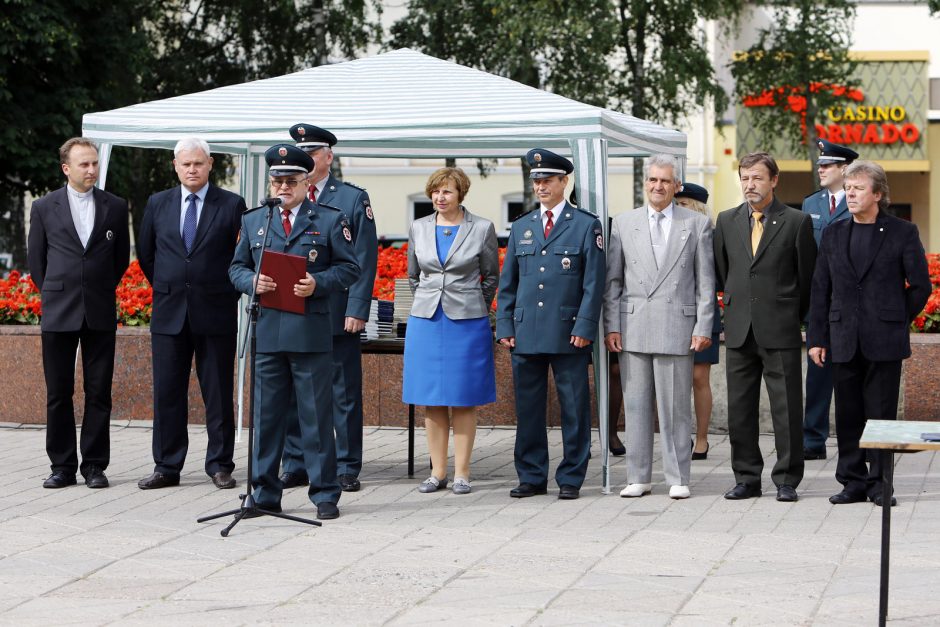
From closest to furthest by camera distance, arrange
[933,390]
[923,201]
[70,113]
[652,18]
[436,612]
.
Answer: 1. [436,612]
2. [933,390]
3. [70,113]
4. [652,18]
5. [923,201]

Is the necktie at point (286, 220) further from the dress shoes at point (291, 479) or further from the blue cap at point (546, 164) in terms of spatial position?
the dress shoes at point (291, 479)

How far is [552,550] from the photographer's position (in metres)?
7.18

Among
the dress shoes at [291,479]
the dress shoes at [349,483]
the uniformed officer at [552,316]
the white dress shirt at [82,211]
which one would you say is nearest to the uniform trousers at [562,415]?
the uniformed officer at [552,316]

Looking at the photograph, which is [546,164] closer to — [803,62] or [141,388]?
[141,388]

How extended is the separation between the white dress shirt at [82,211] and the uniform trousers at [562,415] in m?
2.66

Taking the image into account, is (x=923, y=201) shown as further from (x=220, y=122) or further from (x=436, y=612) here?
(x=436, y=612)

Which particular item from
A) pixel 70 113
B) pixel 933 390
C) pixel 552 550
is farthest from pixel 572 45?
pixel 552 550

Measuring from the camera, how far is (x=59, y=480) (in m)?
9.11

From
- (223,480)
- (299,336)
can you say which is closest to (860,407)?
(299,336)

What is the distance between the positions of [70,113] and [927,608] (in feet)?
69.5

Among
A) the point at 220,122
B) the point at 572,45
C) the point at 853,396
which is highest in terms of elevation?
the point at 572,45

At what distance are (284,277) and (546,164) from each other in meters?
1.83

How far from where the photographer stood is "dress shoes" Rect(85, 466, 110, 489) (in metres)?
9.10

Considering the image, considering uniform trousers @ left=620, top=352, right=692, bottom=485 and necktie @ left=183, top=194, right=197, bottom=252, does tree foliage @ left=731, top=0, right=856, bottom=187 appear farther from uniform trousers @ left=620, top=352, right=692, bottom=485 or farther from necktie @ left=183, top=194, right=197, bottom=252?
necktie @ left=183, top=194, right=197, bottom=252
